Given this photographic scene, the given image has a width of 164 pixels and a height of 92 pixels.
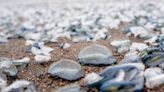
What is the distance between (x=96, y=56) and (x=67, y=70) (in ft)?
0.56

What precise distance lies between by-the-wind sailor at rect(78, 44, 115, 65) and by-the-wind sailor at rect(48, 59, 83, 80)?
0.31ft

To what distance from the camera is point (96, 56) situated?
1.54 metres

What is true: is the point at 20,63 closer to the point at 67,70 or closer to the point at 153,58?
the point at 67,70

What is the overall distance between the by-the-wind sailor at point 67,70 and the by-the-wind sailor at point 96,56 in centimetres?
10

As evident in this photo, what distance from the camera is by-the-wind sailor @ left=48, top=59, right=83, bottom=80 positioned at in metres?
1.42

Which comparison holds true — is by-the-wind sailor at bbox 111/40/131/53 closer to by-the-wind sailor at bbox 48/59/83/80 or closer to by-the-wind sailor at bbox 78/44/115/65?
by-the-wind sailor at bbox 78/44/115/65

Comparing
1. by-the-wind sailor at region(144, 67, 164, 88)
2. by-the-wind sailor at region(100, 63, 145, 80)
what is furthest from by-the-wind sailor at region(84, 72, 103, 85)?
by-the-wind sailor at region(144, 67, 164, 88)

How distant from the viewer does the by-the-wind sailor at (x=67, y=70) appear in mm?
1415

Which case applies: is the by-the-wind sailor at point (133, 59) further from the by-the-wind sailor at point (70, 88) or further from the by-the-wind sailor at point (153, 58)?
the by-the-wind sailor at point (70, 88)

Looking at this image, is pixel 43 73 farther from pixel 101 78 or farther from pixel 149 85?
pixel 149 85

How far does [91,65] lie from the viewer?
154cm

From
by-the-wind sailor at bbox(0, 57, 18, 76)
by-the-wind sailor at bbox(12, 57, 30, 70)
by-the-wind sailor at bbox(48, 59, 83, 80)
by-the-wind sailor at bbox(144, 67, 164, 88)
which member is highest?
by-the-wind sailor at bbox(144, 67, 164, 88)

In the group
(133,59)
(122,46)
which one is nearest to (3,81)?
(133,59)

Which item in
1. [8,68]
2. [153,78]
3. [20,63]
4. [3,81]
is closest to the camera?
[153,78]
